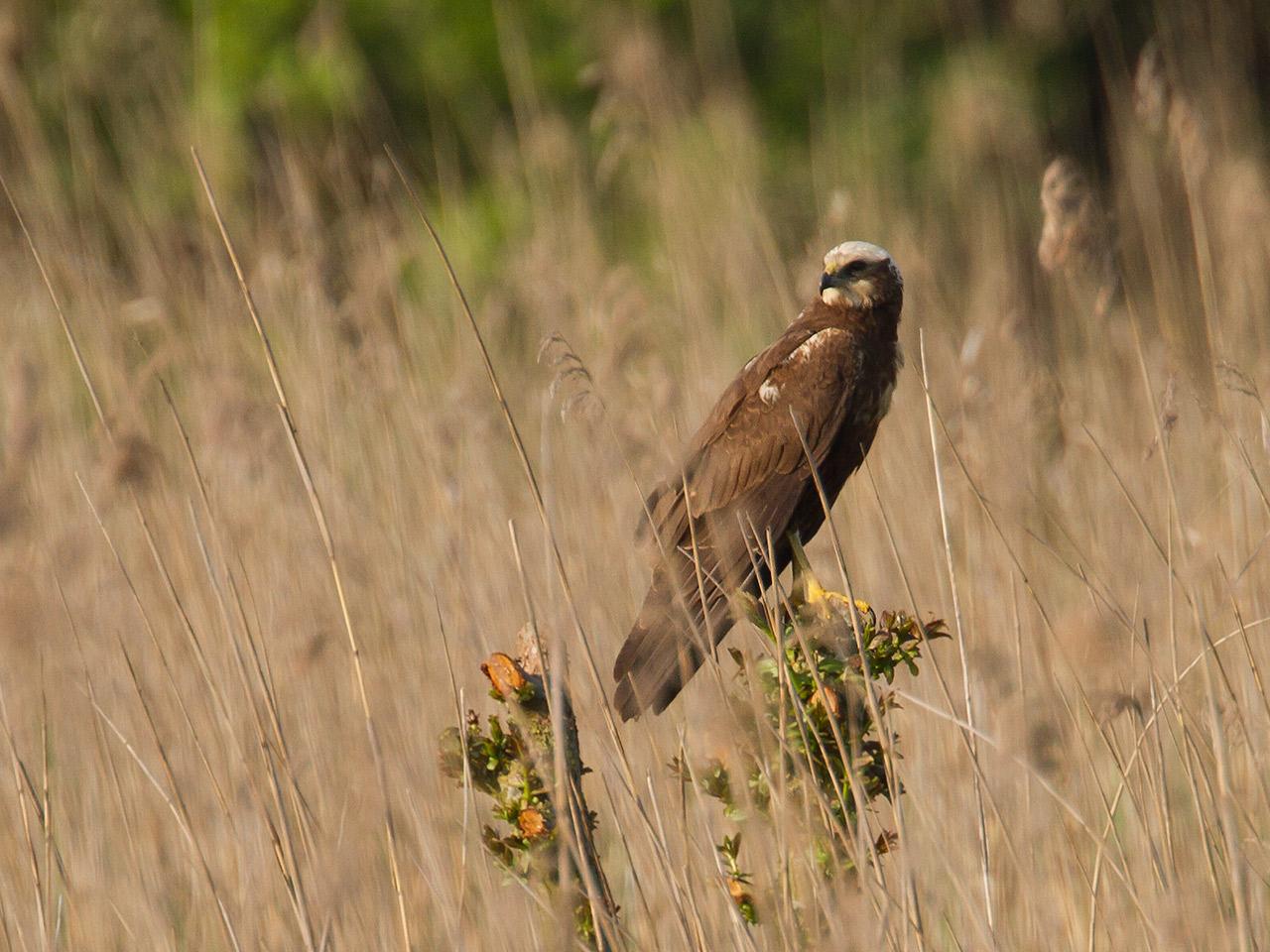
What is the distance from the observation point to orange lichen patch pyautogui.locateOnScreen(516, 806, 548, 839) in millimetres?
1757

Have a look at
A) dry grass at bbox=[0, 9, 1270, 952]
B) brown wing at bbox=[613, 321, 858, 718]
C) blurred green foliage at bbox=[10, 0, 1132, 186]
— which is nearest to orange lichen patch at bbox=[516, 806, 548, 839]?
dry grass at bbox=[0, 9, 1270, 952]

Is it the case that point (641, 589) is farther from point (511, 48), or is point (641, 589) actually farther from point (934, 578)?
point (511, 48)

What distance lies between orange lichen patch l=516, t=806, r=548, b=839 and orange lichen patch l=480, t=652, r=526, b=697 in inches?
6.6

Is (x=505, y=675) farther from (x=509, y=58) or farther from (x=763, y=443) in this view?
(x=509, y=58)

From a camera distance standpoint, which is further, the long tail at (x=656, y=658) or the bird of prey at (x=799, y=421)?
the bird of prey at (x=799, y=421)

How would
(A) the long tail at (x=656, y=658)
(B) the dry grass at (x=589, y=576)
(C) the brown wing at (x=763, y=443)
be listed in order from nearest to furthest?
(B) the dry grass at (x=589, y=576) < (A) the long tail at (x=656, y=658) < (C) the brown wing at (x=763, y=443)

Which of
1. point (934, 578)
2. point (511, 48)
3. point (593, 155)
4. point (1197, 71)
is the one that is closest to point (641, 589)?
point (934, 578)

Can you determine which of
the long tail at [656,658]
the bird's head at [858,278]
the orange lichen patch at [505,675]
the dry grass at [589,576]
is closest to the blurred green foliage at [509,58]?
the dry grass at [589,576]

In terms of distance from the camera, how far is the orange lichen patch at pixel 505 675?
5.57ft

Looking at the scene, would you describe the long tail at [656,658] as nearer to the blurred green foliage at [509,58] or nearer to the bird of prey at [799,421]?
the bird of prey at [799,421]

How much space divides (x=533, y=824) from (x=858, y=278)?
1.39 metres

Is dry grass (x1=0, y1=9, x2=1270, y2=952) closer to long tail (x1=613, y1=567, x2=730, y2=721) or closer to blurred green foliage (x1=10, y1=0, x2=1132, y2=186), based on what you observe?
long tail (x1=613, y1=567, x2=730, y2=721)

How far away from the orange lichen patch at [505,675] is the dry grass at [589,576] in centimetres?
11

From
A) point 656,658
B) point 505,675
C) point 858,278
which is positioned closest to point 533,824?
point 505,675
